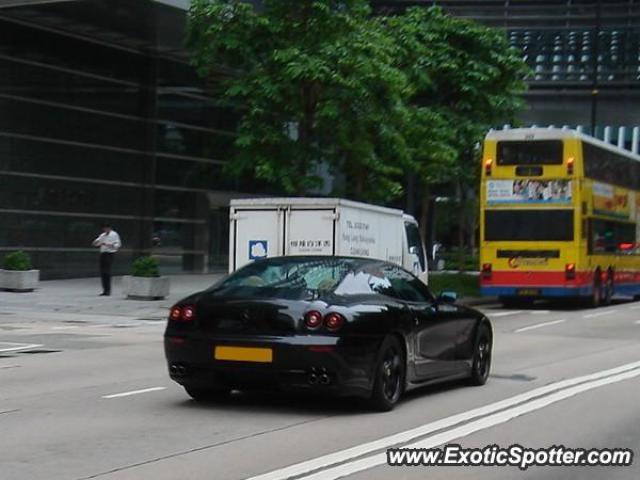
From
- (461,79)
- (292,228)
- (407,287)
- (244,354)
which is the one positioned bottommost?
(244,354)

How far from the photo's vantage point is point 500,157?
2800 cm

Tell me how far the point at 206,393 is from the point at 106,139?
85.4ft

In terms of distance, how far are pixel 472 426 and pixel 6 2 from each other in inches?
888

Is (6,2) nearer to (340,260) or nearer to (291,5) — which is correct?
(291,5)

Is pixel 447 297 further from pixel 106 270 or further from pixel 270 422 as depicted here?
pixel 106 270

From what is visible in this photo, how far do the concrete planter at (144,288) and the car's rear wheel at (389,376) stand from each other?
16.7 m

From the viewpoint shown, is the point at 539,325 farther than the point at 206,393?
Yes

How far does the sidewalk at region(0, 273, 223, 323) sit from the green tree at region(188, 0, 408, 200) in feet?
13.3

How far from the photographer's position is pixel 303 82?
26.0m

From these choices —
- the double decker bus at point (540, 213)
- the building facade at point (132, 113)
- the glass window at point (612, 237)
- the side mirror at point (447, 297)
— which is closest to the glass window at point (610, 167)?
the double decker bus at point (540, 213)

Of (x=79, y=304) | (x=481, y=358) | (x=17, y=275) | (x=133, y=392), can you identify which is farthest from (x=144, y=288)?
(x=133, y=392)

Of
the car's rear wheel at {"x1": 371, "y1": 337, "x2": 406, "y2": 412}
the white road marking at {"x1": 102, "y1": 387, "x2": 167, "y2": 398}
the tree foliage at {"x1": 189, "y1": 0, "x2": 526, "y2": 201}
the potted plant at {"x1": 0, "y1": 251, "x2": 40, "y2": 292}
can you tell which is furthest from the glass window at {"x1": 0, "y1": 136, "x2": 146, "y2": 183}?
the car's rear wheel at {"x1": 371, "y1": 337, "x2": 406, "y2": 412}

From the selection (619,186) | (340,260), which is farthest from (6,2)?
(340,260)

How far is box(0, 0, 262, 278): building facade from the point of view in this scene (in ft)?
105
